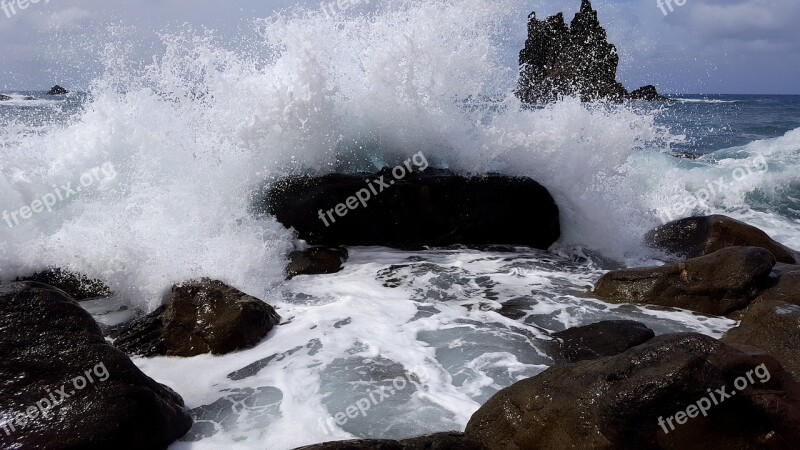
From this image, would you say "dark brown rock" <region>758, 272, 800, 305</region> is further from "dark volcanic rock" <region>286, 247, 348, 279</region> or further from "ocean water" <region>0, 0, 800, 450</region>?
"dark volcanic rock" <region>286, 247, 348, 279</region>

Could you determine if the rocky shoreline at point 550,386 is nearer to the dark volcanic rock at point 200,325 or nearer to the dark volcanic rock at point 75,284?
the dark volcanic rock at point 200,325

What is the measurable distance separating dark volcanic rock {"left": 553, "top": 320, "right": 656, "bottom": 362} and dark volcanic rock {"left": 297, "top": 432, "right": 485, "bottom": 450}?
1.56 meters

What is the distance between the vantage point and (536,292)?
587cm

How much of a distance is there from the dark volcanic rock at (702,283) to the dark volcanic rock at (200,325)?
3.42m

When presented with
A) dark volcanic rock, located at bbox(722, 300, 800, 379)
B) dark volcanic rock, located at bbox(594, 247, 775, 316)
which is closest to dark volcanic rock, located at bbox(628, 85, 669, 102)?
dark volcanic rock, located at bbox(594, 247, 775, 316)

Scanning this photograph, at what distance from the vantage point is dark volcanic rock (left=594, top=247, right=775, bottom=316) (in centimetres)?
523

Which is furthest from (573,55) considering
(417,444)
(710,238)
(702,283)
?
(417,444)

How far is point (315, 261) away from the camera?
653cm

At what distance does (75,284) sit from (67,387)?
318 centimetres

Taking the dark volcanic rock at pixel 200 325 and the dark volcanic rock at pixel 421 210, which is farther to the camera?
the dark volcanic rock at pixel 421 210

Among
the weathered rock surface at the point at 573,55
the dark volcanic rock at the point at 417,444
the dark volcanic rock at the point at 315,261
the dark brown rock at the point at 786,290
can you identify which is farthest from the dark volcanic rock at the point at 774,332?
the weathered rock surface at the point at 573,55

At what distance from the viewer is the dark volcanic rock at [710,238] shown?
671cm

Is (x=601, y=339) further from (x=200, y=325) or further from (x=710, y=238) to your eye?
(x=710, y=238)

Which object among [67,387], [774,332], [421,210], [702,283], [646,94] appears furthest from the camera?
[646,94]
